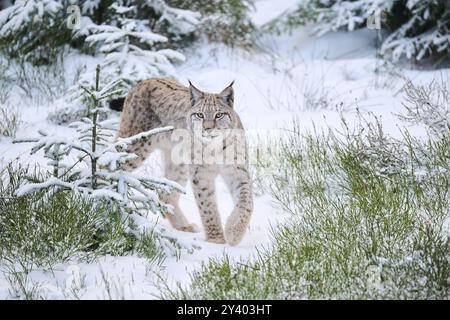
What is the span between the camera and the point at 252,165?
5.65 m

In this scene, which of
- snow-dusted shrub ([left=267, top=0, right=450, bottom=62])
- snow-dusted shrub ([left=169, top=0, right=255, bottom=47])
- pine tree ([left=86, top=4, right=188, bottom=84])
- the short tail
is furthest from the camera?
snow-dusted shrub ([left=169, top=0, right=255, bottom=47])

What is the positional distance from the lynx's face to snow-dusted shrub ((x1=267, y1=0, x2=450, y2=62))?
3783 millimetres

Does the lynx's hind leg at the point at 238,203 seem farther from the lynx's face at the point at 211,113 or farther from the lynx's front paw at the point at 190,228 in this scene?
the lynx's front paw at the point at 190,228

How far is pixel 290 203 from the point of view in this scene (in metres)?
4.79

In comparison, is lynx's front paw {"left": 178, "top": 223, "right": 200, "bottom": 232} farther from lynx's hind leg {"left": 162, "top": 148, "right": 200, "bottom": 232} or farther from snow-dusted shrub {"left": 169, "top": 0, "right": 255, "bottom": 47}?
snow-dusted shrub {"left": 169, "top": 0, "right": 255, "bottom": 47}

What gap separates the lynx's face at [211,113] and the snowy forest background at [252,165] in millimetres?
647

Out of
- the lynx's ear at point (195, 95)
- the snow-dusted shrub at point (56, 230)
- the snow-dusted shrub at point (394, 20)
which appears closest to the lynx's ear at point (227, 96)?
the lynx's ear at point (195, 95)

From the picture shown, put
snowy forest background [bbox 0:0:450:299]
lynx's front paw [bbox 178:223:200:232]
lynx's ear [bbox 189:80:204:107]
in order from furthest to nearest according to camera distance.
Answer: lynx's front paw [bbox 178:223:200:232] → lynx's ear [bbox 189:80:204:107] → snowy forest background [bbox 0:0:450:299]

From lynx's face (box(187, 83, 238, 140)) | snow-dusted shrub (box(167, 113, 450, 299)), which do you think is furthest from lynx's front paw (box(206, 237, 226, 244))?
lynx's face (box(187, 83, 238, 140))

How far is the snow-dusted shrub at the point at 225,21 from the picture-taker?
8461 mm

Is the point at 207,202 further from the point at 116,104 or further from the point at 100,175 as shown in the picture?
the point at 116,104

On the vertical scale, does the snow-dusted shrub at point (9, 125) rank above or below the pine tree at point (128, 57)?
below

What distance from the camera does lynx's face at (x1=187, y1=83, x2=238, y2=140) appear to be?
179 inches
